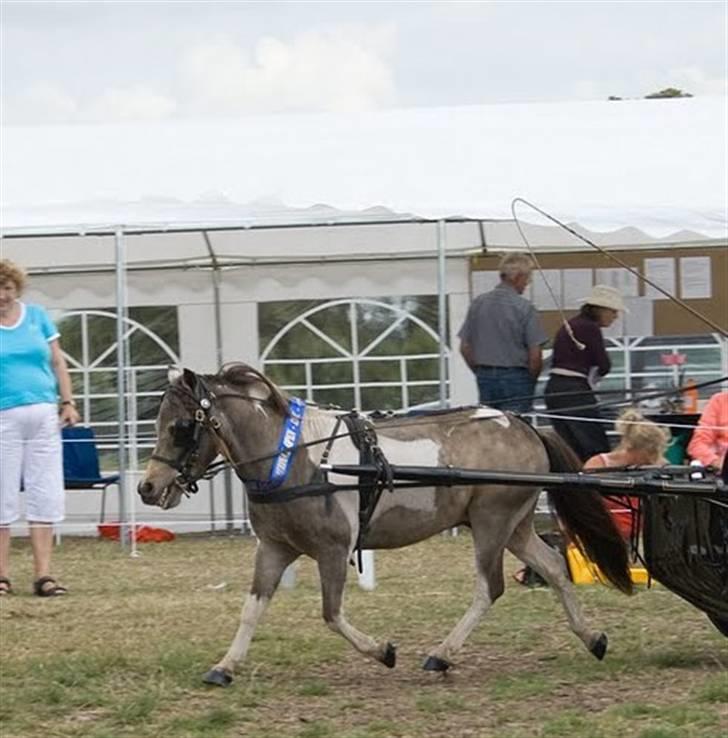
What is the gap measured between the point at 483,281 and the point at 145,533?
3.08 m

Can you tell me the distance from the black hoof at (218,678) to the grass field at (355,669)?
0.14 feet

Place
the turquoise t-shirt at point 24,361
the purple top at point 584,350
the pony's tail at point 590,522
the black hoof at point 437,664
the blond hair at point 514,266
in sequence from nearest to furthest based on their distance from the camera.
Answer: the black hoof at point 437,664
the pony's tail at point 590,522
the turquoise t-shirt at point 24,361
the purple top at point 584,350
the blond hair at point 514,266

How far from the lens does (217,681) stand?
23.0ft

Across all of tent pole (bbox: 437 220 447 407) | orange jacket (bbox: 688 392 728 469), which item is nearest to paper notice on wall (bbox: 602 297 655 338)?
tent pole (bbox: 437 220 447 407)

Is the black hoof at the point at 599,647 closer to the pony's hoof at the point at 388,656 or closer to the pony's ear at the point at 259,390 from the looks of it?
the pony's hoof at the point at 388,656

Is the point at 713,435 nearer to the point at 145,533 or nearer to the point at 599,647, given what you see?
the point at 599,647

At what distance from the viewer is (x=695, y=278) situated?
43.9 feet

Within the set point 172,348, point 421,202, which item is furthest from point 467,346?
point 172,348

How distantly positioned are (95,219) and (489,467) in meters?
5.54

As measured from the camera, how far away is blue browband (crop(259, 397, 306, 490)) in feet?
22.7

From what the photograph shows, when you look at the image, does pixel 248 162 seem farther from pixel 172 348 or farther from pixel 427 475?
pixel 427 475

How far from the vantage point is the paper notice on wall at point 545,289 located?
13375 millimetres

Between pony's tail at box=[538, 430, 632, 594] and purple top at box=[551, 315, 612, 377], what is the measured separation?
4167 mm

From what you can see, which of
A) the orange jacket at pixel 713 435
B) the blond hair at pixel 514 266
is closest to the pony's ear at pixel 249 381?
the orange jacket at pixel 713 435
